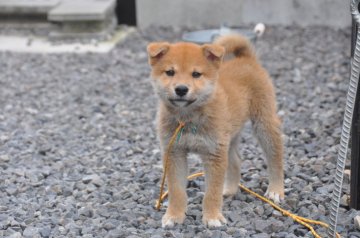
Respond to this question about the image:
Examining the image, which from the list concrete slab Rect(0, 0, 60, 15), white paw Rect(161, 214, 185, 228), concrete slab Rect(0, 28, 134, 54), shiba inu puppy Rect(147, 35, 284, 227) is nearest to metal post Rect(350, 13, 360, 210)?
shiba inu puppy Rect(147, 35, 284, 227)

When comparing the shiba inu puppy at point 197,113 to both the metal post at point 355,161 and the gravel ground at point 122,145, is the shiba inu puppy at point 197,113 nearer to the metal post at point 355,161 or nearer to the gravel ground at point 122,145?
the gravel ground at point 122,145

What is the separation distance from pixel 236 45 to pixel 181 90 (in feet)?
2.97

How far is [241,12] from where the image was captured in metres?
10.3

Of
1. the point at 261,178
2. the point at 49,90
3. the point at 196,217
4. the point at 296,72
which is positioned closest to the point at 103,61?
the point at 49,90

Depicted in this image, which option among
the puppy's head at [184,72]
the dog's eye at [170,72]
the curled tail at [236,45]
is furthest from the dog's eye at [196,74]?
the curled tail at [236,45]

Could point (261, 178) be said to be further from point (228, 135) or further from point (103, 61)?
point (103, 61)

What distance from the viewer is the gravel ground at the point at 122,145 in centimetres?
403

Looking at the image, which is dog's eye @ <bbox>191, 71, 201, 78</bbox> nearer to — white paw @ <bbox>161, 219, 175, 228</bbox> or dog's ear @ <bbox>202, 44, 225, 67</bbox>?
dog's ear @ <bbox>202, 44, 225, 67</bbox>

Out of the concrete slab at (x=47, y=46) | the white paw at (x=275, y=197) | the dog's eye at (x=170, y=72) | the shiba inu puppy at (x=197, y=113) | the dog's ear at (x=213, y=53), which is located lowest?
the concrete slab at (x=47, y=46)

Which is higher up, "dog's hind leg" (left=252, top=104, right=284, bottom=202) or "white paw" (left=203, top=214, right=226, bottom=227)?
"dog's hind leg" (left=252, top=104, right=284, bottom=202)

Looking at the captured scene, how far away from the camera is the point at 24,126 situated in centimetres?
631

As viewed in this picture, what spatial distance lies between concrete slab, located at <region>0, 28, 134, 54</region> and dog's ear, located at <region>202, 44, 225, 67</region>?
17.9ft

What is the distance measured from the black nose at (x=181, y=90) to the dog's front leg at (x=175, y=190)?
0.41 meters

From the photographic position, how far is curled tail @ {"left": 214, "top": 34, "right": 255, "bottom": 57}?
14.4 feet
